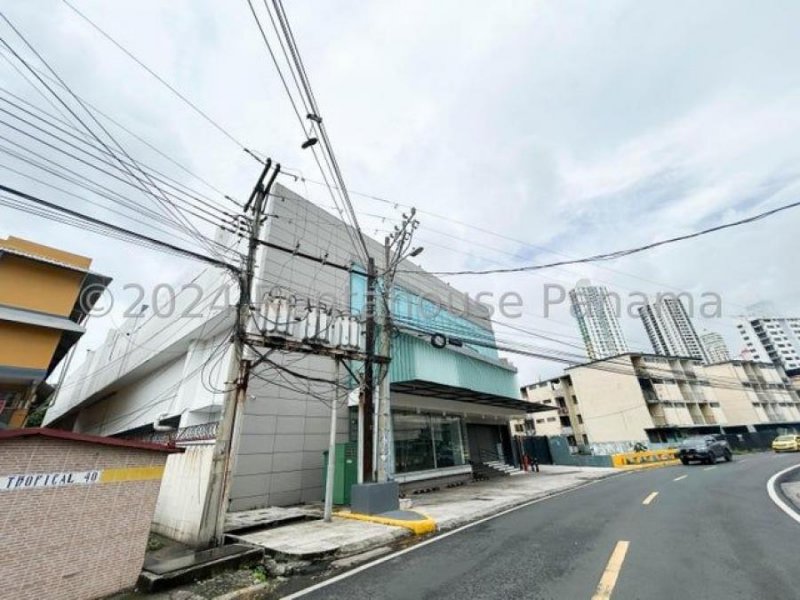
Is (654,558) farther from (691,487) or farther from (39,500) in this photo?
(691,487)

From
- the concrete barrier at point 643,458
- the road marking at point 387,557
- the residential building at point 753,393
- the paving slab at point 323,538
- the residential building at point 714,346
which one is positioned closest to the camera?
the road marking at point 387,557

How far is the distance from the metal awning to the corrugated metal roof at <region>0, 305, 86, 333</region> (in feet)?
38.8

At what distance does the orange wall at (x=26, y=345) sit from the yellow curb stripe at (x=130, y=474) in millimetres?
9915

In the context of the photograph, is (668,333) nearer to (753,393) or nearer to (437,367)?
(753,393)

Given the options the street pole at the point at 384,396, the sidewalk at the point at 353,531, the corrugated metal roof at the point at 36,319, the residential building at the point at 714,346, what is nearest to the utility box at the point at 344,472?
the street pole at the point at 384,396

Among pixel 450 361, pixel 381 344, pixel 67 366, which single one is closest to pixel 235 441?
pixel 381 344

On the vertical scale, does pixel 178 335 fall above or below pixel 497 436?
above

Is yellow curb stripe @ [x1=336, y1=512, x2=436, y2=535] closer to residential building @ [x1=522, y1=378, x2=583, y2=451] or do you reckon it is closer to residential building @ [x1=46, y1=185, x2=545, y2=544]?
residential building @ [x1=46, y1=185, x2=545, y2=544]

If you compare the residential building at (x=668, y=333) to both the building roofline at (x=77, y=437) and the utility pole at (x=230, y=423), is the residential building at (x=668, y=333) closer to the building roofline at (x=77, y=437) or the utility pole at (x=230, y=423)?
the utility pole at (x=230, y=423)

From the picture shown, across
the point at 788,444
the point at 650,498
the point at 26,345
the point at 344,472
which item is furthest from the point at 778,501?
the point at 788,444

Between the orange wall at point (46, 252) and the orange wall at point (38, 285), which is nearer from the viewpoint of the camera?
the orange wall at point (38, 285)

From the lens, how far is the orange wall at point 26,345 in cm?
1177

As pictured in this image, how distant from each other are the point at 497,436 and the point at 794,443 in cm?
2949

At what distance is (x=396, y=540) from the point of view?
7.79 metres
